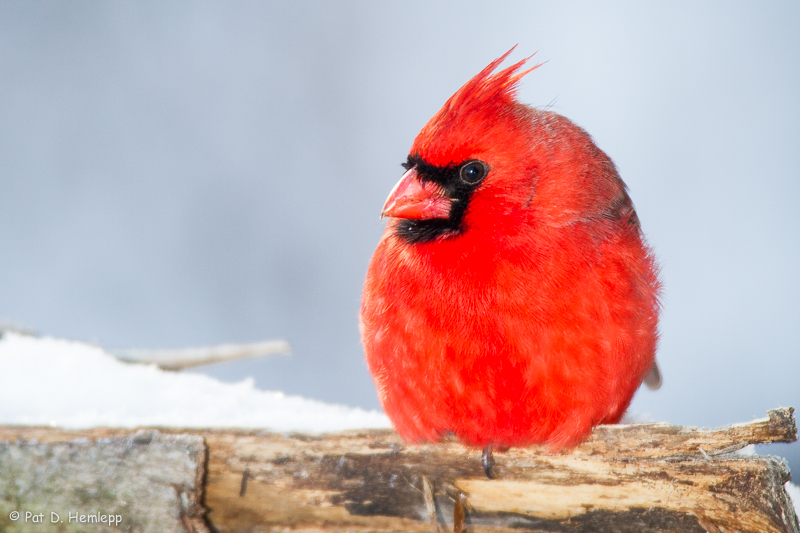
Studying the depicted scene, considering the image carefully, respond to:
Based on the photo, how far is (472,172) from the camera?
1.22 m

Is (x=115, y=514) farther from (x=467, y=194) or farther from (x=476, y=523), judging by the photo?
(x=467, y=194)

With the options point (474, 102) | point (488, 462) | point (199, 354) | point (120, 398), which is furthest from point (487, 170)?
point (199, 354)

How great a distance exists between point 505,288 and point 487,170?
0.24 metres

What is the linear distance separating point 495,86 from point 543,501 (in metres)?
0.86

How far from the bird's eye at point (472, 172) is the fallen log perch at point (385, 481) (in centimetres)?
57

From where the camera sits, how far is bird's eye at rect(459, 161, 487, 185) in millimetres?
1217

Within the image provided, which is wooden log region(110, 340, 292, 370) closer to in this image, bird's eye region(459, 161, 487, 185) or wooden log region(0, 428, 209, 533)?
wooden log region(0, 428, 209, 533)

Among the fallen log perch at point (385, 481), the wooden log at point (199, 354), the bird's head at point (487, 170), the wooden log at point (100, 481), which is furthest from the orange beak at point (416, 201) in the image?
the wooden log at point (199, 354)

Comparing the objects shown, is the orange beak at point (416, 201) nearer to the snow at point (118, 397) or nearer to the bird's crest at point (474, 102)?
the bird's crest at point (474, 102)

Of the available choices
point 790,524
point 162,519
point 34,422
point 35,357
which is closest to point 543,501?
point 790,524

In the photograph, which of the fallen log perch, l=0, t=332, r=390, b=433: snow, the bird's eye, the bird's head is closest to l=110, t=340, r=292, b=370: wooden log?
l=0, t=332, r=390, b=433: snow

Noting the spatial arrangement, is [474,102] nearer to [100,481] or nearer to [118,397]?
[100,481]

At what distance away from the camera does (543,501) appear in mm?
1261

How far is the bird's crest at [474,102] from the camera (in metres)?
1.23
